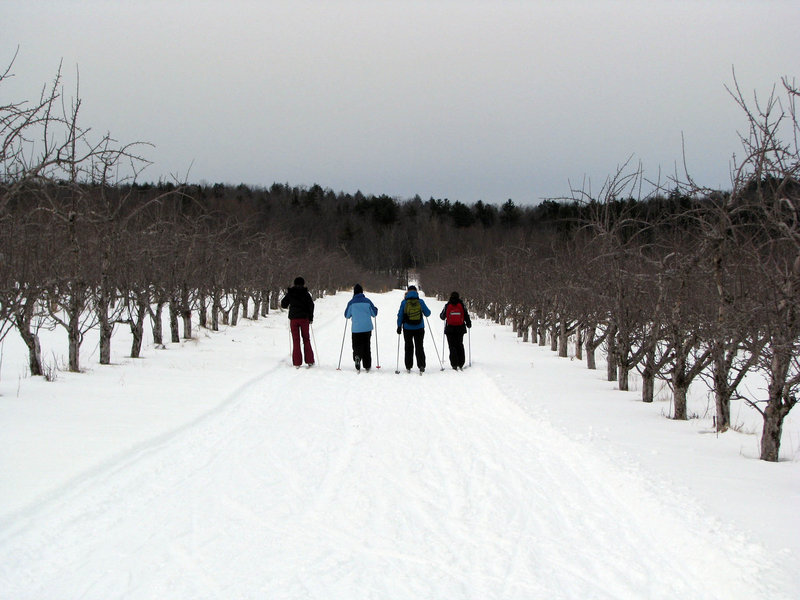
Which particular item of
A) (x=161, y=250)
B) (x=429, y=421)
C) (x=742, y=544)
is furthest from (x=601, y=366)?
(x=742, y=544)

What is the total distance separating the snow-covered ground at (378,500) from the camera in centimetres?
374

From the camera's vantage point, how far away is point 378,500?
5168 mm

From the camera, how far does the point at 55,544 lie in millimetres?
4141

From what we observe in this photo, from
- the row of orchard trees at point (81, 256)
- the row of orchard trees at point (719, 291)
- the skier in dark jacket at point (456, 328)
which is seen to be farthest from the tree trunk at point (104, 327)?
the row of orchard trees at point (719, 291)

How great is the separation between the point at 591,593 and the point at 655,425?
5459 mm

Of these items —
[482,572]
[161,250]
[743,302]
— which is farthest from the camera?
[161,250]

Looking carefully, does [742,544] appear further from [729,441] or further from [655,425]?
[655,425]

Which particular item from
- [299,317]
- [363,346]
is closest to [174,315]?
[299,317]

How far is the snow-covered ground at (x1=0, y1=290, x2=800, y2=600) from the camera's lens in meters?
3.74

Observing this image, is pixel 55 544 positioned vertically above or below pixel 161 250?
below

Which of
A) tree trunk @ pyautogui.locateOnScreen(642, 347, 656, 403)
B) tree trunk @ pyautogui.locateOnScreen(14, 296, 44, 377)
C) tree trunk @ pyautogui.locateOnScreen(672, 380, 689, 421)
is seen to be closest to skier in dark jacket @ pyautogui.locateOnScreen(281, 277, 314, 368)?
tree trunk @ pyautogui.locateOnScreen(14, 296, 44, 377)

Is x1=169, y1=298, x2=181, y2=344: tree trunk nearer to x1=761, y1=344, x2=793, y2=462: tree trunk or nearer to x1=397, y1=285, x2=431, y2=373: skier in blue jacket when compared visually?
x1=397, y1=285, x2=431, y2=373: skier in blue jacket

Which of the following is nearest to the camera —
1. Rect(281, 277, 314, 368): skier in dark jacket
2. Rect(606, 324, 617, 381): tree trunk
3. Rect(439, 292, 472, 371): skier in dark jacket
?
Rect(606, 324, 617, 381): tree trunk

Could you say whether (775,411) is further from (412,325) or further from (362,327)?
(362,327)
